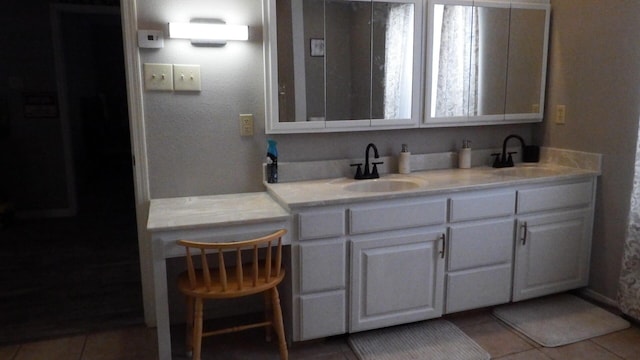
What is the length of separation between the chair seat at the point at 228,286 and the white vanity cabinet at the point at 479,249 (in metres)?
0.94

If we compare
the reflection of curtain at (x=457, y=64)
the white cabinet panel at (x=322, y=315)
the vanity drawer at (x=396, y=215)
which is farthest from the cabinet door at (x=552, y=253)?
the white cabinet panel at (x=322, y=315)

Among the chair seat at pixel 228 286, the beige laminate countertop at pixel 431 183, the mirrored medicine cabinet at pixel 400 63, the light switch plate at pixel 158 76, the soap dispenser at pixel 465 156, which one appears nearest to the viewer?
the chair seat at pixel 228 286

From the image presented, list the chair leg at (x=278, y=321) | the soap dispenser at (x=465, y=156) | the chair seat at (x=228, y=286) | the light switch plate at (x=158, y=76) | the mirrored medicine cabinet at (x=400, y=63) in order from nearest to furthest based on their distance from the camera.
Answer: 1. the chair seat at (x=228, y=286)
2. the chair leg at (x=278, y=321)
3. the light switch plate at (x=158, y=76)
4. the mirrored medicine cabinet at (x=400, y=63)
5. the soap dispenser at (x=465, y=156)

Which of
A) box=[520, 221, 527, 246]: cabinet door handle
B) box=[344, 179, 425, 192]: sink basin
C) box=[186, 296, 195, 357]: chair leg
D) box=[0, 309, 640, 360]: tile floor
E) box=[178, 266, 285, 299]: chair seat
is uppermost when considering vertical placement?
box=[344, 179, 425, 192]: sink basin

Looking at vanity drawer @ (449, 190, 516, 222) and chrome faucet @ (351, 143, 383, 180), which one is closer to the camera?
vanity drawer @ (449, 190, 516, 222)

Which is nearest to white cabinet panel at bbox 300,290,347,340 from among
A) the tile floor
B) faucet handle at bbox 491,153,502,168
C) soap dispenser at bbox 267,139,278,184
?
the tile floor

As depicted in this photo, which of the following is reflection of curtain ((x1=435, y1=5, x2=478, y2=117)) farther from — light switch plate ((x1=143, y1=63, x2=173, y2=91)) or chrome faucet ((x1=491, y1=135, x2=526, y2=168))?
light switch plate ((x1=143, y1=63, x2=173, y2=91))

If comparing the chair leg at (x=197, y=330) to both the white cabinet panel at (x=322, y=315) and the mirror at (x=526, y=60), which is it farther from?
the mirror at (x=526, y=60)

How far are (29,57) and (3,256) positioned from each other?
2.11 m

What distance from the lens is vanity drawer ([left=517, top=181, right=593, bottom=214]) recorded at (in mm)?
2549

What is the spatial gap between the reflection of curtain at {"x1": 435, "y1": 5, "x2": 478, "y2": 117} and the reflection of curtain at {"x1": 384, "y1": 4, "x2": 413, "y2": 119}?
214 mm

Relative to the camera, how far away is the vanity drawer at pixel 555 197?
8.36ft

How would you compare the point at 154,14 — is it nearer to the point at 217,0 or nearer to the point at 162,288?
the point at 217,0

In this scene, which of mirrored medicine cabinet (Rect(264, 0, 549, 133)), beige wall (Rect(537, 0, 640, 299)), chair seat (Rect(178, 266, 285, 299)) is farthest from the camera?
beige wall (Rect(537, 0, 640, 299))
